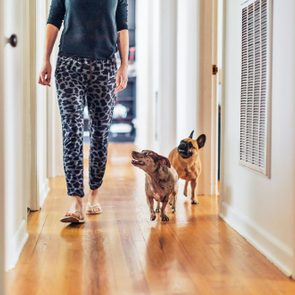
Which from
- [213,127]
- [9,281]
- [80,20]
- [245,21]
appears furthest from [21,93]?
[213,127]

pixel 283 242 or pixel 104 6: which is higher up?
pixel 104 6

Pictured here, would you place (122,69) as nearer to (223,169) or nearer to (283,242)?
(223,169)

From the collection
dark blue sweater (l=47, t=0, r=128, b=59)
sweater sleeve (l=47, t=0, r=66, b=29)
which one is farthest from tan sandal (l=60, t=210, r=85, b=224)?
sweater sleeve (l=47, t=0, r=66, b=29)

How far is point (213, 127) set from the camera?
342cm

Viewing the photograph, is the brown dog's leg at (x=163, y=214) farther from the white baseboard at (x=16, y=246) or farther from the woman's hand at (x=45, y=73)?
the woman's hand at (x=45, y=73)

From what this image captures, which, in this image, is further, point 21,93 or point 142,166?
point 142,166

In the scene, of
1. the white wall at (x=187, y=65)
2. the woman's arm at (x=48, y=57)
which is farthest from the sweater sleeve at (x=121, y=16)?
the white wall at (x=187, y=65)

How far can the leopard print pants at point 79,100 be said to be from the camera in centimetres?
250

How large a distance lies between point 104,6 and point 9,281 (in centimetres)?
139

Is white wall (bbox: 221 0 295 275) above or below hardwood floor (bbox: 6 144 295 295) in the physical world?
above

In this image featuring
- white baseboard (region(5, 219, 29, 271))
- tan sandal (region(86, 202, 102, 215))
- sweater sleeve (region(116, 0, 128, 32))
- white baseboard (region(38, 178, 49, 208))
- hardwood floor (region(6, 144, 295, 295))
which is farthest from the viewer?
white baseboard (region(38, 178, 49, 208))

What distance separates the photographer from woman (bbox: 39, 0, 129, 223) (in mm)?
2504

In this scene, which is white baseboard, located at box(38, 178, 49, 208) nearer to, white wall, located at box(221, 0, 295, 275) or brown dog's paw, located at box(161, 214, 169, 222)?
brown dog's paw, located at box(161, 214, 169, 222)

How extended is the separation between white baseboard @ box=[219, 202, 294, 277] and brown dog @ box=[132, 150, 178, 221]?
30cm
